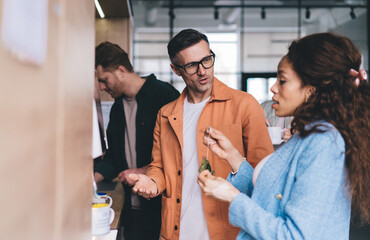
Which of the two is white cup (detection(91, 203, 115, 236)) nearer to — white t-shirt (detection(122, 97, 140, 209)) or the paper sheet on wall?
the paper sheet on wall

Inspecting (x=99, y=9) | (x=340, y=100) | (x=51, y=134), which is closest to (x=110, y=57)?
(x=99, y=9)

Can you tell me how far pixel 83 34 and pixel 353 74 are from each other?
77cm

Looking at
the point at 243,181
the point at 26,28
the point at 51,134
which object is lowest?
the point at 243,181

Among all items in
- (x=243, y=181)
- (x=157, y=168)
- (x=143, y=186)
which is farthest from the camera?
(x=157, y=168)

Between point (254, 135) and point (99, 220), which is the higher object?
point (254, 135)

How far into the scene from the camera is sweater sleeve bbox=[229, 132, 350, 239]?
3.22 ft

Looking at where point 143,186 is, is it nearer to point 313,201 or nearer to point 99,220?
point 99,220

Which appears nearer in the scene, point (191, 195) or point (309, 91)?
point (309, 91)

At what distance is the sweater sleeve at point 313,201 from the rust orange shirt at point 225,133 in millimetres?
677

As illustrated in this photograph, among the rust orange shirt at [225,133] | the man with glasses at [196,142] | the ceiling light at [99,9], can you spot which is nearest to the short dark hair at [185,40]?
the man with glasses at [196,142]

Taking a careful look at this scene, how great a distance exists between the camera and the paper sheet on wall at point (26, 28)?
44 cm

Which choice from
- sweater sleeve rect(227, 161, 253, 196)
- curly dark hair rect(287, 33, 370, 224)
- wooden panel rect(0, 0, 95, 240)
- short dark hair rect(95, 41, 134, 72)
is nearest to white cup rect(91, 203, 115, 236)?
wooden panel rect(0, 0, 95, 240)

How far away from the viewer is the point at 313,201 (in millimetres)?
975

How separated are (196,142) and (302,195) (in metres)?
0.88
